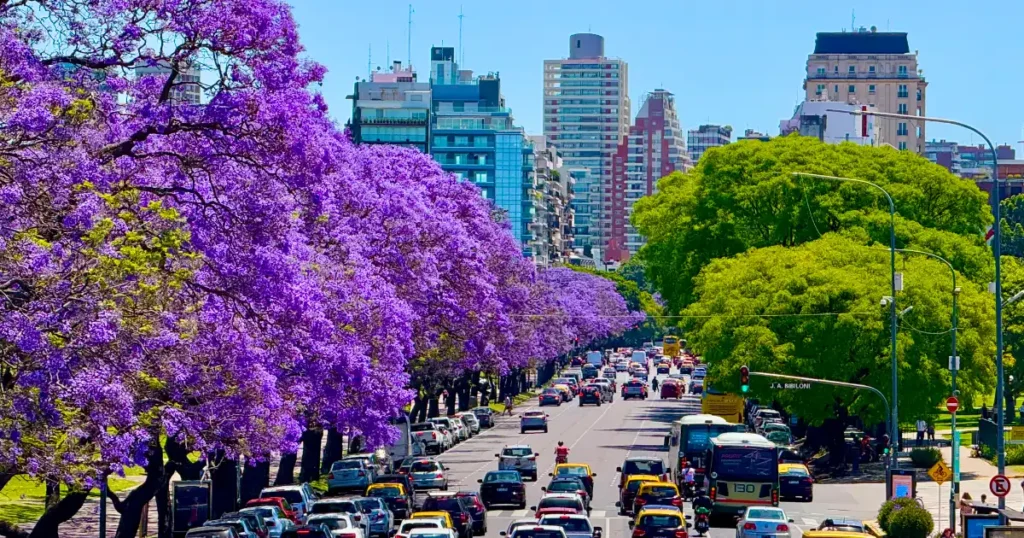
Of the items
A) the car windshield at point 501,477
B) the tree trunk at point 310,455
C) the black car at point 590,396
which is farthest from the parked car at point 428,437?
the black car at point 590,396

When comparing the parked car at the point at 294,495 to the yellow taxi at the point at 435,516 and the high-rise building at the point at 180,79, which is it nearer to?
the yellow taxi at the point at 435,516

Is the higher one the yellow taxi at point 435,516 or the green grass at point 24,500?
the yellow taxi at point 435,516

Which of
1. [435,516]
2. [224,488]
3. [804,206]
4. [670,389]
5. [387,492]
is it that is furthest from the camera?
[670,389]

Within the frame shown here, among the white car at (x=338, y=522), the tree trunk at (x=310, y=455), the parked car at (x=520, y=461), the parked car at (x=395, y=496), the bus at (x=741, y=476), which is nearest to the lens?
the white car at (x=338, y=522)

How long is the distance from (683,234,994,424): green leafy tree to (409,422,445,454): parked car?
1405 centimetres

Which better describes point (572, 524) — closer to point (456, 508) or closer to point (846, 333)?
point (456, 508)

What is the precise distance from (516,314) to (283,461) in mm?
42495

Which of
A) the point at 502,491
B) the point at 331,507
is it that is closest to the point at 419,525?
the point at 331,507

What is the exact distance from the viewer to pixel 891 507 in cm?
4838

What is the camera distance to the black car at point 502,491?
57750mm

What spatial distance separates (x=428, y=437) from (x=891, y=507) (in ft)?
125

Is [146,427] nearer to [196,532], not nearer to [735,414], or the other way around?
[196,532]

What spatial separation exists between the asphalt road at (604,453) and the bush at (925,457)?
512 cm

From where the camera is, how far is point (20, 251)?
24.9 meters
